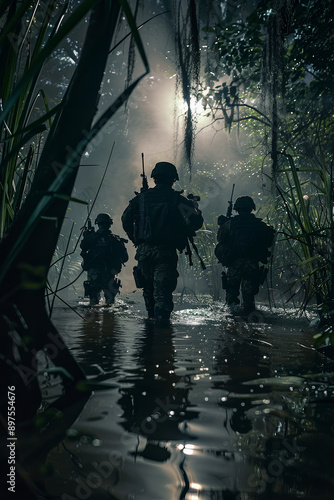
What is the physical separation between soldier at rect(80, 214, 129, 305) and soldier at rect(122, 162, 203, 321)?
2656mm

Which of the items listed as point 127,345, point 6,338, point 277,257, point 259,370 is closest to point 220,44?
point 277,257

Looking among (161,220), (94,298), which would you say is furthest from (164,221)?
(94,298)

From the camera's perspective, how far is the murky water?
110 cm

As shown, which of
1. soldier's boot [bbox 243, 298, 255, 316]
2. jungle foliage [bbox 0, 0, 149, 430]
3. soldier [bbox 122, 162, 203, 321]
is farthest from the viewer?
soldier's boot [bbox 243, 298, 255, 316]

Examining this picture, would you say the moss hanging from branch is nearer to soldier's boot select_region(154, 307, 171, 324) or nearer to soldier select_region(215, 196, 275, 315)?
soldier's boot select_region(154, 307, 171, 324)

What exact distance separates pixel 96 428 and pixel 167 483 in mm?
442

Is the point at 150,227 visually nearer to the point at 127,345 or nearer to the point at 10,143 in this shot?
the point at 127,345

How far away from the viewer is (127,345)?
11.3 ft

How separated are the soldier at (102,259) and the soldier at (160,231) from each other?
2656mm

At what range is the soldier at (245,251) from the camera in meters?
7.46

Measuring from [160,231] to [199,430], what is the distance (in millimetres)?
4534

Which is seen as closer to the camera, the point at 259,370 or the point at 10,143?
the point at 10,143

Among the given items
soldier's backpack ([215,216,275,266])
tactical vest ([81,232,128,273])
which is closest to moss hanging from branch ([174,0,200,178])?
soldier's backpack ([215,216,275,266])

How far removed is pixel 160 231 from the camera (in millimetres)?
5941
